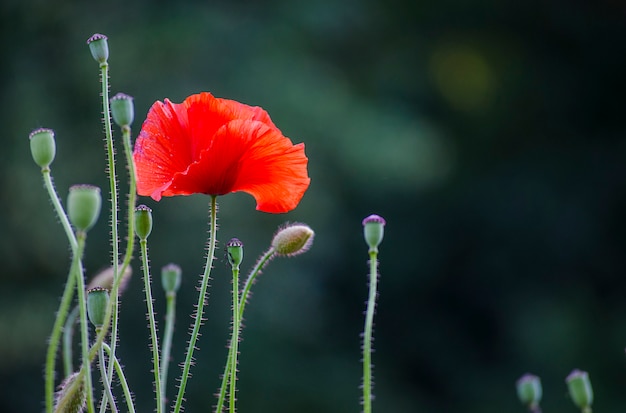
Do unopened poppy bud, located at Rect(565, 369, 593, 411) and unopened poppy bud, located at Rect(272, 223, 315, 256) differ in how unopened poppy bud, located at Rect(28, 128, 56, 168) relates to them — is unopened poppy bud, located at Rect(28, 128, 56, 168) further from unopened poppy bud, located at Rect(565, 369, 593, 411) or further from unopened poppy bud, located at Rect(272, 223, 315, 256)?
unopened poppy bud, located at Rect(565, 369, 593, 411)

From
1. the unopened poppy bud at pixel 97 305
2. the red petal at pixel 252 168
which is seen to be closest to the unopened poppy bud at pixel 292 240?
the red petal at pixel 252 168

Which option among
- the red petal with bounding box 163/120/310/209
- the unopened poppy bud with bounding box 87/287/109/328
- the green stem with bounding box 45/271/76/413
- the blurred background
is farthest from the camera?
the blurred background

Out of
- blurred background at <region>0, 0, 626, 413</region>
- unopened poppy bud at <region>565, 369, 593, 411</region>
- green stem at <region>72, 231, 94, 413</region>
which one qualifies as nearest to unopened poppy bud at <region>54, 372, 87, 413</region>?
green stem at <region>72, 231, 94, 413</region>

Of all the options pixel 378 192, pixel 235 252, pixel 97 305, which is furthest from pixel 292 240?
pixel 378 192

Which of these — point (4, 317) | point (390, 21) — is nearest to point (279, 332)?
point (4, 317)

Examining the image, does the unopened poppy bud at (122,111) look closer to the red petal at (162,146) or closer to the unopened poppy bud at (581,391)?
the red petal at (162,146)

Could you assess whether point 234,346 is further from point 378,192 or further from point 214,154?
point 378,192

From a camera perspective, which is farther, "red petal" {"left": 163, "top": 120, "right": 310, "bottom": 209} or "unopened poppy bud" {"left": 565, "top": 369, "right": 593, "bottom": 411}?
"red petal" {"left": 163, "top": 120, "right": 310, "bottom": 209}
